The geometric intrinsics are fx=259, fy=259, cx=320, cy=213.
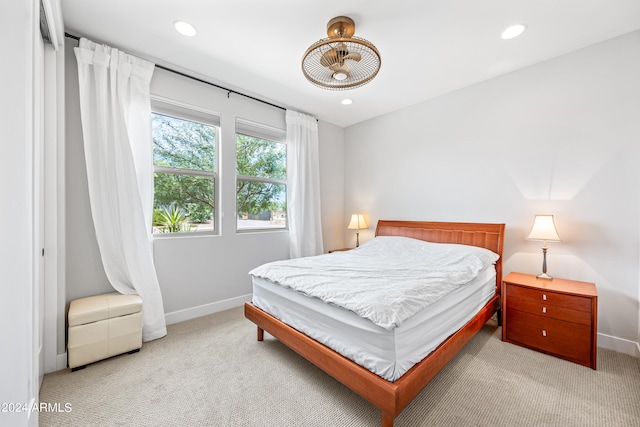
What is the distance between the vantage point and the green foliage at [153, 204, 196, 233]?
2812 mm

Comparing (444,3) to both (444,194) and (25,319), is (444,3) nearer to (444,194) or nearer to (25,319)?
(444,194)

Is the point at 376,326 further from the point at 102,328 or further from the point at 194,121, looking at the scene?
the point at 194,121

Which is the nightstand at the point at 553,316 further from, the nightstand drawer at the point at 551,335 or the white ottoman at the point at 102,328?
the white ottoman at the point at 102,328

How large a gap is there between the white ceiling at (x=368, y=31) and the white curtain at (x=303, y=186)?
34.6 inches

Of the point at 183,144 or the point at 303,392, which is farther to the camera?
the point at 183,144

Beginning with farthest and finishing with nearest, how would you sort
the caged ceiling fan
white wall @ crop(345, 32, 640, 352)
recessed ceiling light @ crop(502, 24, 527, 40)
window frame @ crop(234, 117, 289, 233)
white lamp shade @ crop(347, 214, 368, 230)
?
white lamp shade @ crop(347, 214, 368, 230), window frame @ crop(234, 117, 289, 233), white wall @ crop(345, 32, 640, 352), recessed ceiling light @ crop(502, 24, 527, 40), the caged ceiling fan

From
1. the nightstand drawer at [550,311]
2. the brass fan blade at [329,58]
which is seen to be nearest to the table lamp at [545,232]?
the nightstand drawer at [550,311]

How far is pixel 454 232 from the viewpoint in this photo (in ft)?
10.3

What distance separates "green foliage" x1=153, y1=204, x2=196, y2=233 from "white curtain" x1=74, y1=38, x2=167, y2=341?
0.25 m

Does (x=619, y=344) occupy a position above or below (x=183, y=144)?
below

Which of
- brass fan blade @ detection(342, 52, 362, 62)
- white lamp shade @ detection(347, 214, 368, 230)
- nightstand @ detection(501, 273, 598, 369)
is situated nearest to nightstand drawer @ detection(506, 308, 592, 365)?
nightstand @ detection(501, 273, 598, 369)

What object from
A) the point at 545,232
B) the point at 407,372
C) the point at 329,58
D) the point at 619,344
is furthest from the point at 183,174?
the point at 619,344

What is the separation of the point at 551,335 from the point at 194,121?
13.4 ft

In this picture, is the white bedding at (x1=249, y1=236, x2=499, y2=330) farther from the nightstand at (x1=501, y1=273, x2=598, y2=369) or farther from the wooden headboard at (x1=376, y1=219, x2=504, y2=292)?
the nightstand at (x1=501, y1=273, x2=598, y2=369)
